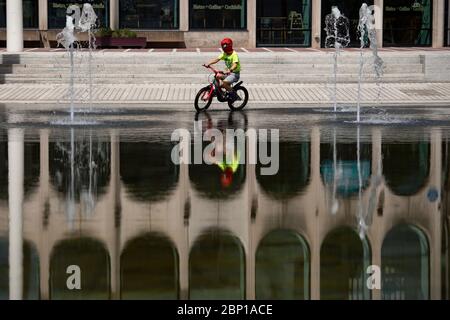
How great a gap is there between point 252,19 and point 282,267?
143ft

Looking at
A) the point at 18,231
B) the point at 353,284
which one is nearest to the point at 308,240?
the point at 353,284

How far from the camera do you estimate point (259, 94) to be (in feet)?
99.6

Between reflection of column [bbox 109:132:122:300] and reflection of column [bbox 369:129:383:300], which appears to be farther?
reflection of column [bbox 369:129:383:300]

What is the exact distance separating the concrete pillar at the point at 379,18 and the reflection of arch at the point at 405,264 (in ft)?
137

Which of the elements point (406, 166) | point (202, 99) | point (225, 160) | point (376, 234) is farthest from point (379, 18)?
point (376, 234)

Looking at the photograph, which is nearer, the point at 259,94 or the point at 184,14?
the point at 259,94

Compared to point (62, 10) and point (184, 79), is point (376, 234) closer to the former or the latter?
point (184, 79)

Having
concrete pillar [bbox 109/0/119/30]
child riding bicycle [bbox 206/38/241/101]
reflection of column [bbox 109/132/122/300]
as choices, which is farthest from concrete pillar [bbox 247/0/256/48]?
reflection of column [bbox 109/132/122/300]

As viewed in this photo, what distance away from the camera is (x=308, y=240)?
9.68 metres

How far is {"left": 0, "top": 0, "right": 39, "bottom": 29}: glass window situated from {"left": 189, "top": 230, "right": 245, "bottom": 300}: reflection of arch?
42284 millimetres

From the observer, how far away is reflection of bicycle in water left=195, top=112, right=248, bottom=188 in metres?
14.2

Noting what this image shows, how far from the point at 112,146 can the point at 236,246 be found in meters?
8.24
